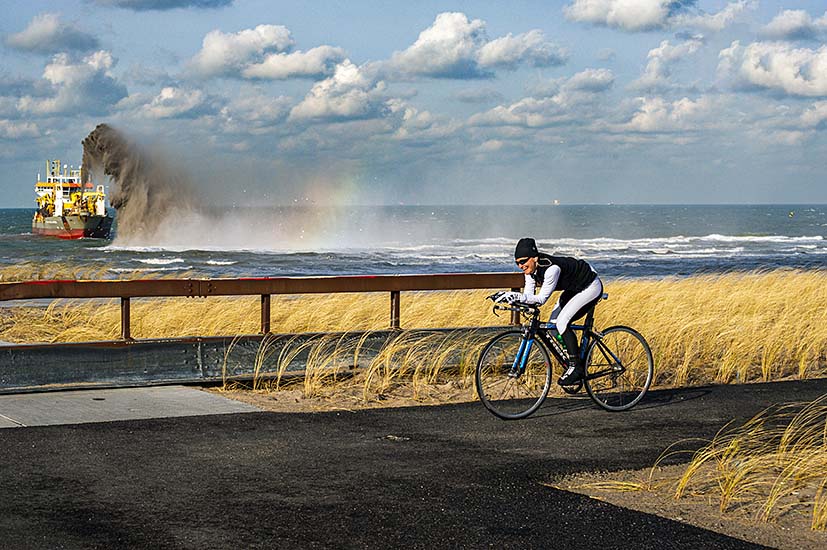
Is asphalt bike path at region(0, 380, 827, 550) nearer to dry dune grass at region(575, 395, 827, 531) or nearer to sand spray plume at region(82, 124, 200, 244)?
dry dune grass at region(575, 395, 827, 531)

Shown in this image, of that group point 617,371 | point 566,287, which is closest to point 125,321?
point 566,287

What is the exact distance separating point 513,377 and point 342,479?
2901 mm

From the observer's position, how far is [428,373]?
11.7 meters

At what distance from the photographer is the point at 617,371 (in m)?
10.2

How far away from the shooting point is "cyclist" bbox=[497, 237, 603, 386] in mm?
9609

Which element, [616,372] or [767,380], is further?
[767,380]

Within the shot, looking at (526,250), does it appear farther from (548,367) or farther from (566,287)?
(548,367)

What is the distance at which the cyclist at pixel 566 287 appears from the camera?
961 centimetres

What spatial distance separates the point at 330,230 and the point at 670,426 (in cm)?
9794

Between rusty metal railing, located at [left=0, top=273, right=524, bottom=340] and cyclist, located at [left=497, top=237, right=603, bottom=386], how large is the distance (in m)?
2.42

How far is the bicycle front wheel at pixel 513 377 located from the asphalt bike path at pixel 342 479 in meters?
0.16

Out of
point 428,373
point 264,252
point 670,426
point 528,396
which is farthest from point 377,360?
point 264,252

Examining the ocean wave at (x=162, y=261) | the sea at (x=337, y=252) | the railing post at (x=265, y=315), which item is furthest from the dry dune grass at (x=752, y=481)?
the ocean wave at (x=162, y=261)

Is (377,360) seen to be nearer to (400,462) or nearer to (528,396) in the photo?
(528,396)
